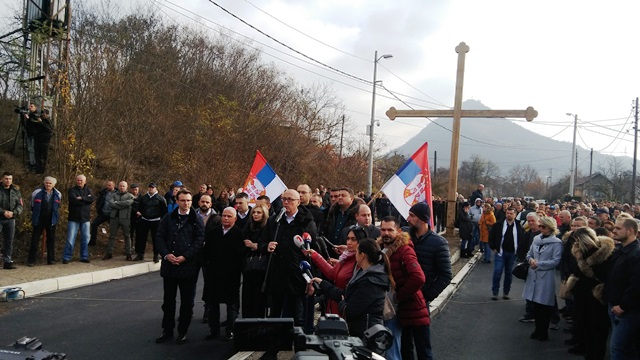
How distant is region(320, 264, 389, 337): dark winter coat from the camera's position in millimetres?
4363

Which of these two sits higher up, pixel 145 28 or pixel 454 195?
pixel 145 28

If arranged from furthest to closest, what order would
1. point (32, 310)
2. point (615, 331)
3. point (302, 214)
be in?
point (32, 310) → point (302, 214) → point (615, 331)

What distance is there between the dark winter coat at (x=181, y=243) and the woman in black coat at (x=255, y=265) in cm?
62

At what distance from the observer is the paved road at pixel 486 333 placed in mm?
6668

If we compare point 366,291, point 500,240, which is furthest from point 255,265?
point 500,240

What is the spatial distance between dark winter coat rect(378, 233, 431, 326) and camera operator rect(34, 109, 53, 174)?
11.3 meters

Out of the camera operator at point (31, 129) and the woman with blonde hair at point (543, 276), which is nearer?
the woman with blonde hair at point (543, 276)

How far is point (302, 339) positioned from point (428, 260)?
297 cm

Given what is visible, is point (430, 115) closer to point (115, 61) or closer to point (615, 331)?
point (115, 61)

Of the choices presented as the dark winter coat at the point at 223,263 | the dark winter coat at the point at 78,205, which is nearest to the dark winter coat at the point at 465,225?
the dark winter coat at the point at 223,263

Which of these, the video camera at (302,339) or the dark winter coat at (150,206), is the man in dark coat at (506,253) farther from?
the video camera at (302,339)

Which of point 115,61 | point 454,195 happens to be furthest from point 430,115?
point 115,61

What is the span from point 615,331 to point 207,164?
57.4 ft

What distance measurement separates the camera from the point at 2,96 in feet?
53.8
